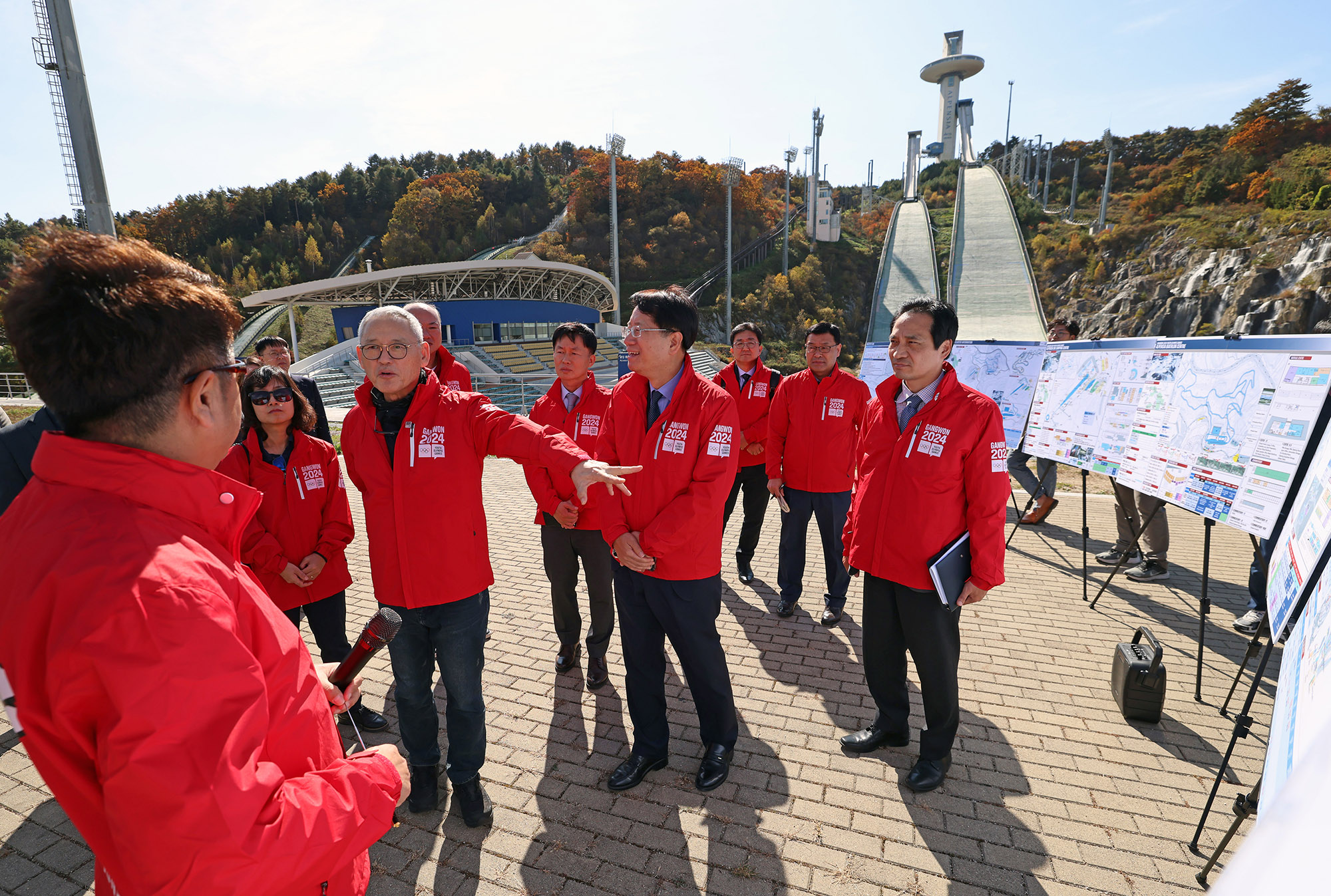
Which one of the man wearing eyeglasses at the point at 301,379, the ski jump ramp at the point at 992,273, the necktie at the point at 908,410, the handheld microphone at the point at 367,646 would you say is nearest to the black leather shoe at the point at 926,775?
the necktie at the point at 908,410

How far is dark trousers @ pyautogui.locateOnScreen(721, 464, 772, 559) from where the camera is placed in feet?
19.0

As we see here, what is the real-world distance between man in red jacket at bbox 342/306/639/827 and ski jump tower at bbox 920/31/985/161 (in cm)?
6664

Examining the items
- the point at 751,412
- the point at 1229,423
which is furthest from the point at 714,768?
the point at 1229,423

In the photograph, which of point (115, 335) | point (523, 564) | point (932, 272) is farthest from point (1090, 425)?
point (932, 272)

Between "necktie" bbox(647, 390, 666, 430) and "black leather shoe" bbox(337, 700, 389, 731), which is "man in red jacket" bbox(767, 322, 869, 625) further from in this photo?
"black leather shoe" bbox(337, 700, 389, 731)

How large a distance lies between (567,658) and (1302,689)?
3.66 metres

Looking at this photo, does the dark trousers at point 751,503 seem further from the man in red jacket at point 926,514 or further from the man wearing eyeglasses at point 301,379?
the man wearing eyeglasses at point 301,379

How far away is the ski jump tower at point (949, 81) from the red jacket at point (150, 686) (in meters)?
68.1

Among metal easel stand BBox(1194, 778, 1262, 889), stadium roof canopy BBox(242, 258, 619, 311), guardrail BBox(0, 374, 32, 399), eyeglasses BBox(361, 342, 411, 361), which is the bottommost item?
guardrail BBox(0, 374, 32, 399)

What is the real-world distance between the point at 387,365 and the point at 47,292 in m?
1.66

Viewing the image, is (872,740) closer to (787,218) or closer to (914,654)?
(914,654)

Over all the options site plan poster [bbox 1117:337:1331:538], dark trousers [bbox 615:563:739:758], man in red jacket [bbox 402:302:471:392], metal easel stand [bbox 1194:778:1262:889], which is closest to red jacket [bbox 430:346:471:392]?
man in red jacket [bbox 402:302:471:392]

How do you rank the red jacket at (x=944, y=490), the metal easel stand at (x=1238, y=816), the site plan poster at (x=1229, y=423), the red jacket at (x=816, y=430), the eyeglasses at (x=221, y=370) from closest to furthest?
the eyeglasses at (x=221, y=370)
the metal easel stand at (x=1238, y=816)
the red jacket at (x=944, y=490)
the site plan poster at (x=1229, y=423)
the red jacket at (x=816, y=430)

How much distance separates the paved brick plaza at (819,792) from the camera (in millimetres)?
2549
